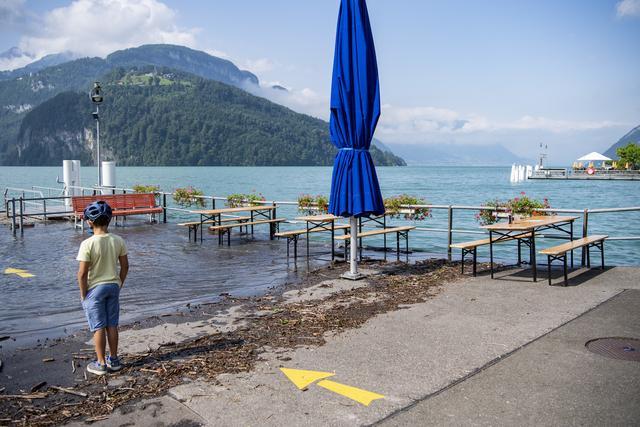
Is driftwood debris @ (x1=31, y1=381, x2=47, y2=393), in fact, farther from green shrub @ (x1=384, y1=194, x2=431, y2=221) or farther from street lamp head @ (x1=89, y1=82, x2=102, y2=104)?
street lamp head @ (x1=89, y1=82, x2=102, y2=104)

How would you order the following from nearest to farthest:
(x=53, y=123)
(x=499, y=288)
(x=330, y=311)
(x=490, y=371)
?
(x=490, y=371)
(x=330, y=311)
(x=499, y=288)
(x=53, y=123)

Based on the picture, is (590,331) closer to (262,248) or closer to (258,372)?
(258,372)

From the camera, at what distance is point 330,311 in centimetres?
680

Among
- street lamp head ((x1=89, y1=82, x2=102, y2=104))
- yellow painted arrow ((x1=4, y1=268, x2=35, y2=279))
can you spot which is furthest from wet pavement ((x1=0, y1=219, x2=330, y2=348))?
street lamp head ((x1=89, y1=82, x2=102, y2=104))

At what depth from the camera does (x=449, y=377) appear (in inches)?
180

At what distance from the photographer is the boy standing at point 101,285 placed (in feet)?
15.4

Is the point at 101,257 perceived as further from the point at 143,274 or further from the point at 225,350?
the point at 143,274

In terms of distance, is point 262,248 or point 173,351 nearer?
point 173,351

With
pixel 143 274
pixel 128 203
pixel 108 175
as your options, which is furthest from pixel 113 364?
pixel 108 175

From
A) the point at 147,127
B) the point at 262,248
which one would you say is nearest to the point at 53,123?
the point at 147,127

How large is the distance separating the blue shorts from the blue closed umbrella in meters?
4.16

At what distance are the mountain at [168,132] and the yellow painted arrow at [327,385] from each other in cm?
16743

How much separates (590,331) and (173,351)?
13.9 ft

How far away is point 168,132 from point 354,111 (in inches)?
6801
